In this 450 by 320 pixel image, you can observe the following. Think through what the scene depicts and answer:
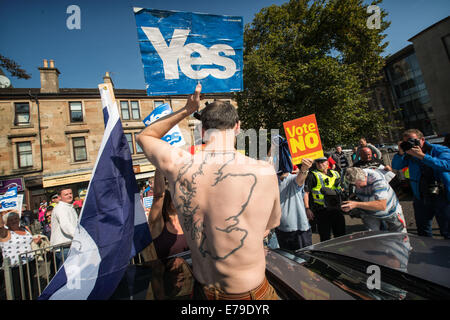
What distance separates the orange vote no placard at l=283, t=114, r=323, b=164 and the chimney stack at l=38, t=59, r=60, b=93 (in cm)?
2071

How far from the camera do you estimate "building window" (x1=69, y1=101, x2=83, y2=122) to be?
17328mm

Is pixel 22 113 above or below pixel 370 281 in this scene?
above

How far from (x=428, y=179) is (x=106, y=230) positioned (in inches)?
172

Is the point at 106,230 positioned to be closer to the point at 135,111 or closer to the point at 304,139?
the point at 304,139

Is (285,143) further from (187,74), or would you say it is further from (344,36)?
(344,36)

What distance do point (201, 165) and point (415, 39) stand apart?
30048mm

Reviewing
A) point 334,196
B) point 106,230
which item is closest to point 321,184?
point 334,196

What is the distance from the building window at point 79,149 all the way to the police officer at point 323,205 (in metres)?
18.7

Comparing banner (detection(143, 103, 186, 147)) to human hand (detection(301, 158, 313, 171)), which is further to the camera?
banner (detection(143, 103, 186, 147))

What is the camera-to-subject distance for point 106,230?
1637mm

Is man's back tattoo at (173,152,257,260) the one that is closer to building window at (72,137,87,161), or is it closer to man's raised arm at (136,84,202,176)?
man's raised arm at (136,84,202,176)

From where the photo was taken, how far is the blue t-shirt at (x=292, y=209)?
10.8ft

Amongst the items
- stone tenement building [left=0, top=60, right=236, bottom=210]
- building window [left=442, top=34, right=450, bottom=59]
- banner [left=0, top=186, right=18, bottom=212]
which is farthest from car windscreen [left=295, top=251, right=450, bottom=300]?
building window [left=442, top=34, right=450, bottom=59]
